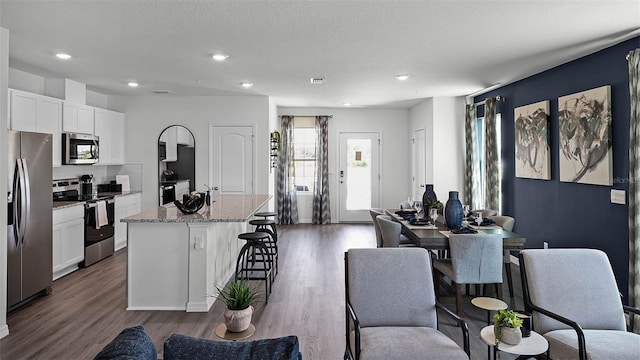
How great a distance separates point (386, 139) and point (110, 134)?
540 centimetres

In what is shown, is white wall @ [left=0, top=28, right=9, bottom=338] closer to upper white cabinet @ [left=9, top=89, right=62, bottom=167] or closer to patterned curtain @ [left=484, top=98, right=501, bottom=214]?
upper white cabinet @ [left=9, top=89, right=62, bottom=167]

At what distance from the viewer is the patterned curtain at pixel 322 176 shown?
353 inches

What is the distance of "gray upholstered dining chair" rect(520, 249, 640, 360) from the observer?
8.09 ft

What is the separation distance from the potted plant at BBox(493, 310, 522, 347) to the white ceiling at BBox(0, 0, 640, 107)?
Result: 2.16 metres

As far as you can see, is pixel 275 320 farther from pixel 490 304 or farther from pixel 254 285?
pixel 490 304

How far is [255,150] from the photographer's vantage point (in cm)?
724

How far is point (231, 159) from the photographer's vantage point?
23.9 ft

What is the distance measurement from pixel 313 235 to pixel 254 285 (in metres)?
3.16

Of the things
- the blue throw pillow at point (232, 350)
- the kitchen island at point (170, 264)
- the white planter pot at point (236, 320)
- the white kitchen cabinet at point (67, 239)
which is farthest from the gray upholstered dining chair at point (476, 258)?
the white kitchen cabinet at point (67, 239)

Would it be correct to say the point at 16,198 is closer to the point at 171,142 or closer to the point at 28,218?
the point at 28,218

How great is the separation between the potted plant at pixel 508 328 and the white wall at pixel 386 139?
23.3ft

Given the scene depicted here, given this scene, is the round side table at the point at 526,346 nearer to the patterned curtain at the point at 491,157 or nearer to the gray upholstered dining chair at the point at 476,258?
the gray upholstered dining chair at the point at 476,258

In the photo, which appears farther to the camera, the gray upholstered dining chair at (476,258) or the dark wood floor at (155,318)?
the gray upholstered dining chair at (476,258)

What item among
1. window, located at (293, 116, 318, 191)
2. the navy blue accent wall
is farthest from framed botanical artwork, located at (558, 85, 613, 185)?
window, located at (293, 116, 318, 191)
